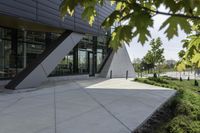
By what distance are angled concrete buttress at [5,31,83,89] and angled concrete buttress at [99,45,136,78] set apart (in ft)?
35.5

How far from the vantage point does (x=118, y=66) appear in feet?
110

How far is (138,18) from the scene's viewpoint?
5.41ft

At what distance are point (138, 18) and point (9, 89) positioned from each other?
1463cm

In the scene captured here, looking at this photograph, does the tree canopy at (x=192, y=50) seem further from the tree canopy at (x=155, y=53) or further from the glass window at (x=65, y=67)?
the tree canopy at (x=155, y=53)

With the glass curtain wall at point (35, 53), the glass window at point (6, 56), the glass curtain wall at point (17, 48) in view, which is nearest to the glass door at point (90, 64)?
the glass curtain wall at point (35, 53)

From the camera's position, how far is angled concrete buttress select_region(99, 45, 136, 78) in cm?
3167

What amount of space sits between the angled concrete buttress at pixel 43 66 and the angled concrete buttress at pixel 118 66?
10.8 m

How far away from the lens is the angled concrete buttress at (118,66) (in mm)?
31672

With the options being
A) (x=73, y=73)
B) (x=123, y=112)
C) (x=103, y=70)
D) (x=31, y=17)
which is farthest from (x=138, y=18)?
(x=103, y=70)

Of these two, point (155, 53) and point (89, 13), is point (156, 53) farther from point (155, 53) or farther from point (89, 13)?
point (89, 13)

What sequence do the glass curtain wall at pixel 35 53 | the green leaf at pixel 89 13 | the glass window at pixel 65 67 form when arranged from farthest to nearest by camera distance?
1. the glass window at pixel 65 67
2. the glass curtain wall at pixel 35 53
3. the green leaf at pixel 89 13

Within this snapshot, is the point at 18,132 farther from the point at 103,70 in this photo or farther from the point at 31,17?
the point at 103,70

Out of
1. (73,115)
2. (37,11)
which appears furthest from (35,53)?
(73,115)

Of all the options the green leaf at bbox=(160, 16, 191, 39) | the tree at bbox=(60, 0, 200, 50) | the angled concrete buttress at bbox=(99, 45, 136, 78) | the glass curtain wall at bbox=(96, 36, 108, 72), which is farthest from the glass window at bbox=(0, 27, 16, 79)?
the green leaf at bbox=(160, 16, 191, 39)
